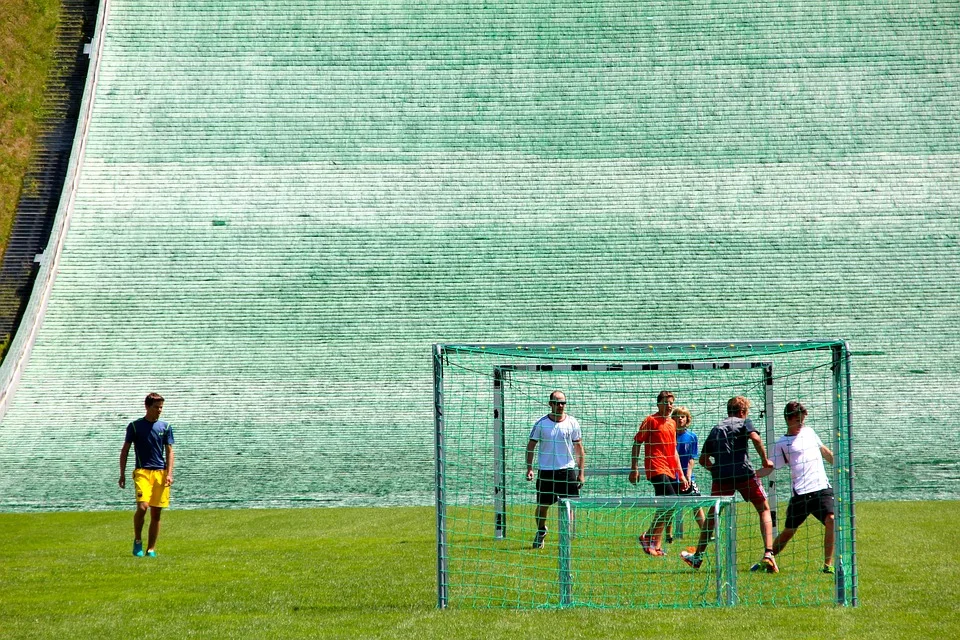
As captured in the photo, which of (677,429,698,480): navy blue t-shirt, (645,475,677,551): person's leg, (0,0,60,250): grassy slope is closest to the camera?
(645,475,677,551): person's leg

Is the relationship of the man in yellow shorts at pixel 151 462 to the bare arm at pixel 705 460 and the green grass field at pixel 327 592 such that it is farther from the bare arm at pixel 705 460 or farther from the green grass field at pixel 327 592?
the bare arm at pixel 705 460

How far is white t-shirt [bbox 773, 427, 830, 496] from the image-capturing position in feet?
29.1

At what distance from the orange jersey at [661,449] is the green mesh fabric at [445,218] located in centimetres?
634

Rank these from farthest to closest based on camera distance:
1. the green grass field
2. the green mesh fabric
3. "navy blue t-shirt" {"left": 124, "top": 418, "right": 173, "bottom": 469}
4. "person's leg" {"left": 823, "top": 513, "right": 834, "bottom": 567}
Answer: the green mesh fabric → "navy blue t-shirt" {"left": 124, "top": 418, "right": 173, "bottom": 469} → "person's leg" {"left": 823, "top": 513, "right": 834, "bottom": 567} → the green grass field

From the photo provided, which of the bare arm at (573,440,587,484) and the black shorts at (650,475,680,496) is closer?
the black shorts at (650,475,680,496)

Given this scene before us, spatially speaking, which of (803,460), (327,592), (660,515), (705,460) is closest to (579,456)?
Result: (660,515)

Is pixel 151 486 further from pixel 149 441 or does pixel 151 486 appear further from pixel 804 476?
pixel 804 476

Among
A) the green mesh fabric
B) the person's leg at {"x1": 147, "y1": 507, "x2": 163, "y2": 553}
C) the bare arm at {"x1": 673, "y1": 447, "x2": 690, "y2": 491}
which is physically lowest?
the person's leg at {"x1": 147, "y1": 507, "x2": 163, "y2": 553}

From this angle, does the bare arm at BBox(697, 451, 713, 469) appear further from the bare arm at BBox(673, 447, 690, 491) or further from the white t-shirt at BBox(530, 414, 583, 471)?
the white t-shirt at BBox(530, 414, 583, 471)

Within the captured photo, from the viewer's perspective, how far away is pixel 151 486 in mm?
10352

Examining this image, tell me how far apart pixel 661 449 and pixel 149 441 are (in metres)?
4.89

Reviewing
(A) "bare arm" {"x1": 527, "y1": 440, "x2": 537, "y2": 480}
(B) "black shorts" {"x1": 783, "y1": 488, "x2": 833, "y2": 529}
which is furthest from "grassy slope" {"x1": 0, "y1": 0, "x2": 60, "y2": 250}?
(B) "black shorts" {"x1": 783, "y1": 488, "x2": 833, "y2": 529}

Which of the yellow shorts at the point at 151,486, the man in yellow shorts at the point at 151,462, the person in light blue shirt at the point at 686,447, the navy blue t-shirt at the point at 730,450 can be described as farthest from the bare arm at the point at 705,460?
the yellow shorts at the point at 151,486

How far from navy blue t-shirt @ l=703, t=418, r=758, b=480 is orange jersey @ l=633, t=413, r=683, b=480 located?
0.69 meters
